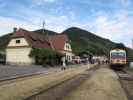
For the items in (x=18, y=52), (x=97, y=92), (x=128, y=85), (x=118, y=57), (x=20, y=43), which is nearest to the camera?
(x=97, y=92)

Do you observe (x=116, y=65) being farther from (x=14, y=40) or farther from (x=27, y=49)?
(x=14, y=40)

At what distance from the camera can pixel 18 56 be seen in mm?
58812

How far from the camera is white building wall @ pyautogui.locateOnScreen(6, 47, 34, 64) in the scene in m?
56.8

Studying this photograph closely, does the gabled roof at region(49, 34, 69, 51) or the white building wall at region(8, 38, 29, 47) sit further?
the gabled roof at region(49, 34, 69, 51)

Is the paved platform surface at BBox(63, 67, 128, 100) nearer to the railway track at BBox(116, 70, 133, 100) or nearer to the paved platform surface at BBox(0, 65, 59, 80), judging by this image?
the railway track at BBox(116, 70, 133, 100)

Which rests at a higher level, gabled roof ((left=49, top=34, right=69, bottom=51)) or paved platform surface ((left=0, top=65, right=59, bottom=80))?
gabled roof ((left=49, top=34, right=69, bottom=51))

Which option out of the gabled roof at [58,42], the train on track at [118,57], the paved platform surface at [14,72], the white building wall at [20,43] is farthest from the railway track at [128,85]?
the gabled roof at [58,42]

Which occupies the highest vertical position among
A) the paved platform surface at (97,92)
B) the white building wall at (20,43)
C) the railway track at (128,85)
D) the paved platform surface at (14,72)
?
the white building wall at (20,43)

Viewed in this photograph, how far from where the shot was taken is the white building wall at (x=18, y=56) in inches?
2238

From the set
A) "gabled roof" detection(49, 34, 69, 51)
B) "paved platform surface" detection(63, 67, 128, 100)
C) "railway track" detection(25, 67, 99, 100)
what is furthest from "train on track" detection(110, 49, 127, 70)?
"railway track" detection(25, 67, 99, 100)

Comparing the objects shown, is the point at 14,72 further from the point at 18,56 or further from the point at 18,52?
the point at 18,52

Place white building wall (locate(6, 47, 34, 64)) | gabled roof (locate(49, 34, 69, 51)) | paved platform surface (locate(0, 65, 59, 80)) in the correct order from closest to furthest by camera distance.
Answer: paved platform surface (locate(0, 65, 59, 80)), white building wall (locate(6, 47, 34, 64)), gabled roof (locate(49, 34, 69, 51))

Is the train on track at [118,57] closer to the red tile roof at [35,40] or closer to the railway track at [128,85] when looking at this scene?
the red tile roof at [35,40]

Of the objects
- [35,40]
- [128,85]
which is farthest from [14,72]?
[35,40]
